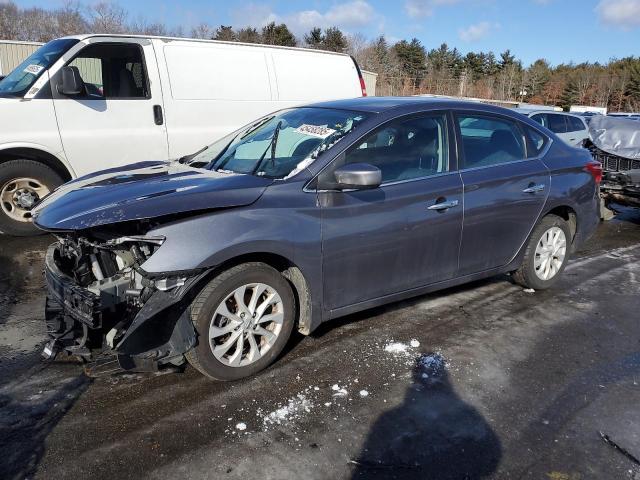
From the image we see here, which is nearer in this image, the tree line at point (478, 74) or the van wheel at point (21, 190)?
the van wheel at point (21, 190)

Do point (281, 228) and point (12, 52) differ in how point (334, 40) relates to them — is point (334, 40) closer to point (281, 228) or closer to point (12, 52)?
point (12, 52)

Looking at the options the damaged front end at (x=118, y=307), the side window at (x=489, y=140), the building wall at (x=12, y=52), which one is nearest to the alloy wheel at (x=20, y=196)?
the damaged front end at (x=118, y=307)

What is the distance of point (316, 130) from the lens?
3.84 meters

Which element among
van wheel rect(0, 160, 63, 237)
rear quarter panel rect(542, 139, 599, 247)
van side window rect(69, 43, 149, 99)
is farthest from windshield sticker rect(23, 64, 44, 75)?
rear quarter panel rect(542, 139, 599, 247)

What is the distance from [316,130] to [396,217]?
33.9 inches

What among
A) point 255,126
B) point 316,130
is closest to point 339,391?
point 316,130

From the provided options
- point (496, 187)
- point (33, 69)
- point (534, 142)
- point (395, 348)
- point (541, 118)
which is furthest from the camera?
point (541, 118)

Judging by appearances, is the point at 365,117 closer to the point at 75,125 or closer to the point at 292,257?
the point at 292,257

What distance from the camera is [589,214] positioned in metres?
5.20

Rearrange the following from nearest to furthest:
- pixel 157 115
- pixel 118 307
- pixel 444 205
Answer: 1. pixel 118 307
2. pixel 444 205
3. pixel 157 115

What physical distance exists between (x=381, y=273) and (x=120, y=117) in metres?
4.35

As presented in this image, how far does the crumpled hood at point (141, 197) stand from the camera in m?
2.96

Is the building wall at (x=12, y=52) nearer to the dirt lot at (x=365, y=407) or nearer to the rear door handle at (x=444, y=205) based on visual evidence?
the dirt lot at (x=365, y=407)

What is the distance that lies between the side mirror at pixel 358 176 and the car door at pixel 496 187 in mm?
1063
